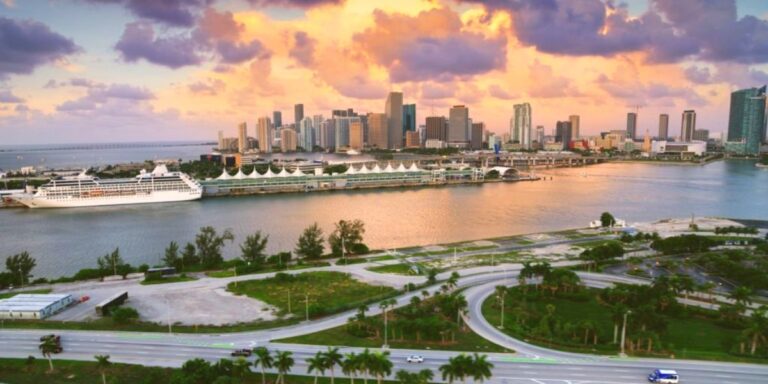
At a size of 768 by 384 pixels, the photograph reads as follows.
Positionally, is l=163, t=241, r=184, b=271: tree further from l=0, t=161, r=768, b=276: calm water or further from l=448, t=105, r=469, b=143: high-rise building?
l=448, t=105, r=469, b=143: high-rise building

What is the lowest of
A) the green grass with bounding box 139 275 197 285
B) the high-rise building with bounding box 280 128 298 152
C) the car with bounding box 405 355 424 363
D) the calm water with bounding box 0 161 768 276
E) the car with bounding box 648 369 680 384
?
the calm water with bounding box 0 161 768 276

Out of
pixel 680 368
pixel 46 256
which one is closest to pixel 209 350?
pixel 680 368

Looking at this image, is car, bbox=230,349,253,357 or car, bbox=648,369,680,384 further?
car, bbox=230,349,253,357

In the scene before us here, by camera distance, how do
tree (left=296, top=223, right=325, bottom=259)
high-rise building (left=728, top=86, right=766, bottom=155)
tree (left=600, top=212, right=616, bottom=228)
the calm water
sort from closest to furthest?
tree (left=296, top=223, right=325, bottom=259) → the calm water → tree (left=600, top=212, right=616, bottom=228) → high-rise building (left=728, top=86, right=766, bottom=155)

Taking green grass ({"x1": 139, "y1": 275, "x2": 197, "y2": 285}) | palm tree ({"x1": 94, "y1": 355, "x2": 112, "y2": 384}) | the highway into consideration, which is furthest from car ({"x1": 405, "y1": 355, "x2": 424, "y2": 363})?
green grass ({"x1": 139, "y1": 275, "x2": 197, "y2": 285})

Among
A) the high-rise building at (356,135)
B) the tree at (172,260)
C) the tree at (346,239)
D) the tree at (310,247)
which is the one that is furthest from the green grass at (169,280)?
the high-rise building at (356,135)

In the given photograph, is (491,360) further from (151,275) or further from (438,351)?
(151,275)

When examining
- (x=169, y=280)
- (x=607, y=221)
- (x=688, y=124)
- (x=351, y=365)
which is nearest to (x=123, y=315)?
(x=169, y=280)

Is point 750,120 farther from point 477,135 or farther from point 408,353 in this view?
point 408,353

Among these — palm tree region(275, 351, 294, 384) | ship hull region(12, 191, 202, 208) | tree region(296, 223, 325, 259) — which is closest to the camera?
palm tree region(275, 351, 294, 384)
